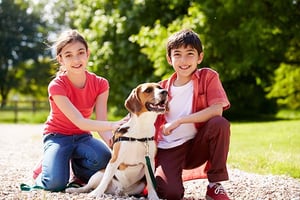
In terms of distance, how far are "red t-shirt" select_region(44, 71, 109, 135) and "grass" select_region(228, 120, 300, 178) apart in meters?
2.59

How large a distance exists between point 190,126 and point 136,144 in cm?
70

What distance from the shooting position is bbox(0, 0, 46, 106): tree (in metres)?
44.1

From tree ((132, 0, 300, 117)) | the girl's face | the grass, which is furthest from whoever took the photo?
tree ((132, 0, 300, 117))

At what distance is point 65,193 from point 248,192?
185cm

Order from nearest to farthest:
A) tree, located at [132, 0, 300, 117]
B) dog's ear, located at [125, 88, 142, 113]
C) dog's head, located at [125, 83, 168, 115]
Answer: dog's head, located at [125, 83, 168, 115]
dog's ear, located at [125, 88, 142, 113]
tree, located at [132, 0, 300, 117]

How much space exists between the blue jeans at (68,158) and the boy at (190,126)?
674 mm

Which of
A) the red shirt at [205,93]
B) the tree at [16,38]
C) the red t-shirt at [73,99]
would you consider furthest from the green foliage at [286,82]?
the tree at [16,38]

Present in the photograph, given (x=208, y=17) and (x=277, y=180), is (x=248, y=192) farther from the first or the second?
(x=208, y=17)

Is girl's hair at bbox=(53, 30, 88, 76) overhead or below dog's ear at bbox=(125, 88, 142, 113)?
overhead

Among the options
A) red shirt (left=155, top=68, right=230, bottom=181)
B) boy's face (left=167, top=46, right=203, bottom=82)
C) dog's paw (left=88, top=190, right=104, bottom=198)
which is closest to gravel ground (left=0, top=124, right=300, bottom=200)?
dog's paw (left=88, top=190, right=104, bottom=198)

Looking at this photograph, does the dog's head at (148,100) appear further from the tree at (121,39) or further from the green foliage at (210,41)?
the tree at (121,39)

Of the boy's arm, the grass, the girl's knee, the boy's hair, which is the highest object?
the boy's hair

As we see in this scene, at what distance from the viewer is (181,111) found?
17.2ft

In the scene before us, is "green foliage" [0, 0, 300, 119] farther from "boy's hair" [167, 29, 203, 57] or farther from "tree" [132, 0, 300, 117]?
"boy's hair" [167, 29, 203, 57]
